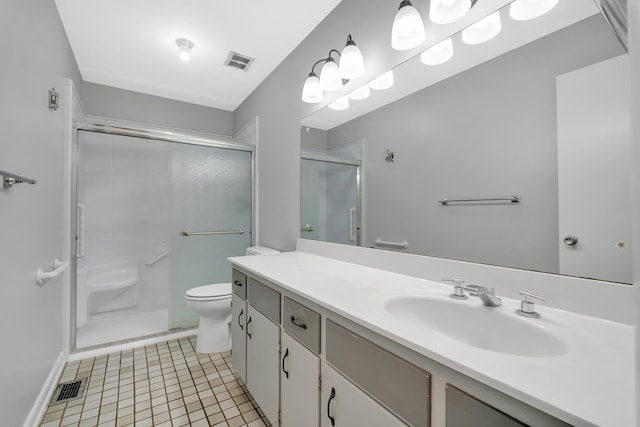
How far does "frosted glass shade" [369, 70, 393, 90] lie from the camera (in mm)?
1404

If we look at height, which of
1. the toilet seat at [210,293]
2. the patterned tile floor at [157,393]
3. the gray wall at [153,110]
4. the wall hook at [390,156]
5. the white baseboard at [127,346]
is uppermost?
the gray wall at [153,110]

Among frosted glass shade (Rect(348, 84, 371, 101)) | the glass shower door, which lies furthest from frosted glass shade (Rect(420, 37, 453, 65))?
the glass shower door

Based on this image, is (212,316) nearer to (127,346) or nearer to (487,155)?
(127,346)

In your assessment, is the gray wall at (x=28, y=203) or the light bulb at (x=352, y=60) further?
the light bulb at (x=352, y=60)

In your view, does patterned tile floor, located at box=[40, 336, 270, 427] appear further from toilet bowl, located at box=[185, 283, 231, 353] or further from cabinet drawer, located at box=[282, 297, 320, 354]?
cabinet drawer, located at box=[282, 297, 320, 354]

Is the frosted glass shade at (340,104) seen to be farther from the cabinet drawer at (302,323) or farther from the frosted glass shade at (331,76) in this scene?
the cabinet drawer at (302,323)

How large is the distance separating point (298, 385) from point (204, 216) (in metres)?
2.02

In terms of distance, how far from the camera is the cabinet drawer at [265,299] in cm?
129

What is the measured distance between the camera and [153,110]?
10.00ft

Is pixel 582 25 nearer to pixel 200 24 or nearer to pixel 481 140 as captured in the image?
pixel 481 140

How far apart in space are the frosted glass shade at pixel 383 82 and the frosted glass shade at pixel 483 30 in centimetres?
37

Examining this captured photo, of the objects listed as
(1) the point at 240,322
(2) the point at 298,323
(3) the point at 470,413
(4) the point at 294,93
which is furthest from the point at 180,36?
(3) the point at 470,413

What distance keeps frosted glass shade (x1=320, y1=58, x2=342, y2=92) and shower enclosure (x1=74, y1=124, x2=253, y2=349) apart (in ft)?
4.56

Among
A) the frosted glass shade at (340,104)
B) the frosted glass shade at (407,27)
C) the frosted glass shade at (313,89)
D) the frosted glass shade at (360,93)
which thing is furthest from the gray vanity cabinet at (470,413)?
the frosted glass shade at (313,89)
